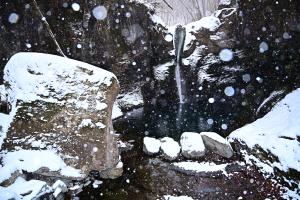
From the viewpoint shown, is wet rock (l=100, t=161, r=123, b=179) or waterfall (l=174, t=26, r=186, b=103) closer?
wet rock (l=100, t=161, r=123, b=179)

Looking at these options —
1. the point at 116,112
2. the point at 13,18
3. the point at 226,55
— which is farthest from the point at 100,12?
→ the point at 226,55

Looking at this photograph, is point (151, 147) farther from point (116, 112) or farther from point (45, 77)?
point (116, 112)

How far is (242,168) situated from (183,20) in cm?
2830

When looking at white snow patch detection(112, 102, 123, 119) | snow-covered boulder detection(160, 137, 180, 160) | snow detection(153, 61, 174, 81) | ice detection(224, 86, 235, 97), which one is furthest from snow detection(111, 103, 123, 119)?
ice detection(224, 86, 235, 97)

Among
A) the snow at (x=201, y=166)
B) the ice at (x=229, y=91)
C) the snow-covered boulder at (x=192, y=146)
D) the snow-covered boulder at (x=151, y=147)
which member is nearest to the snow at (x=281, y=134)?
the snow at (x=201, y=166)

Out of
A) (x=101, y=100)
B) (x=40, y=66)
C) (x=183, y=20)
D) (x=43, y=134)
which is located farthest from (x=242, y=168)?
(x=183, y=20)

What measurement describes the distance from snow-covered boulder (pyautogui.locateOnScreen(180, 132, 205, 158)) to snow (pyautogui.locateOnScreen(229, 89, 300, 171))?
1175 mm

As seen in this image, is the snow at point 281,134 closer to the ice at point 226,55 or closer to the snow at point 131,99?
the ice at point 226,55

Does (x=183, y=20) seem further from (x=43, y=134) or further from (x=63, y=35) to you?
(x=43, y=134)

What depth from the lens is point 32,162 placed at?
4.71 meters

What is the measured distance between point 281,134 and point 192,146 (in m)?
2.09

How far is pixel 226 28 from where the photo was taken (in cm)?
1216

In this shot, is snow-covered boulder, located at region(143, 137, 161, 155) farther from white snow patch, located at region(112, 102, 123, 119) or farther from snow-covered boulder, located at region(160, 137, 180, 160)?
white snow patch, located at region(112, 102, 123, 119)

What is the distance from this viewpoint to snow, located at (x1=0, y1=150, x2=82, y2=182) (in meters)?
4.55
